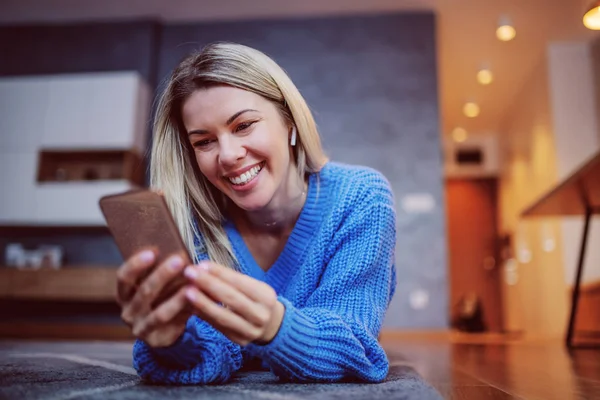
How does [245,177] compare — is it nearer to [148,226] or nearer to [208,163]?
[208,163]

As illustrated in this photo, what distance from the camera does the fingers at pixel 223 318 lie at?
68 cm

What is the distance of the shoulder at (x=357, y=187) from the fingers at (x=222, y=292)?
377 millimetres

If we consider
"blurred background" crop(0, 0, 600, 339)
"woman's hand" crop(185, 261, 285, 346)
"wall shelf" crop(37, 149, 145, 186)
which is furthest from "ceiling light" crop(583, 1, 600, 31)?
"wall shelf" crop(37, 149, 145, 186)

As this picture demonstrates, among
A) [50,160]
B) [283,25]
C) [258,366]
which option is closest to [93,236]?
[50,160]

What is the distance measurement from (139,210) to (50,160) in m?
4.05

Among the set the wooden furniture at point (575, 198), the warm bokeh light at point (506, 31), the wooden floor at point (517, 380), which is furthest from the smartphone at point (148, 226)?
the warm bokeh light at point (506, 31)

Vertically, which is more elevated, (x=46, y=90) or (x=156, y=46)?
(x=156, y=46)

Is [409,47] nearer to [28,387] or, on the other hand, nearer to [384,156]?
[384,156]

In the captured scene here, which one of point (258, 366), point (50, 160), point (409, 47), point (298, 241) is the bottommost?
point (258, 366)

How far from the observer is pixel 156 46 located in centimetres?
459

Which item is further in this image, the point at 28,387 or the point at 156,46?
the point at 156,46

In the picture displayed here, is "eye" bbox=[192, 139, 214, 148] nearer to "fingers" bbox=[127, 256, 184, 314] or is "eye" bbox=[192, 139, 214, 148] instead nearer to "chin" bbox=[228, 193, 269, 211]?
"chin" bbox=[228, 193, 269, 211]

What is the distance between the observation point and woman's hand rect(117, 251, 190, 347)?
2.19 feet

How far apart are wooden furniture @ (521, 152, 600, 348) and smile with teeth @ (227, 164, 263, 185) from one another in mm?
1692
